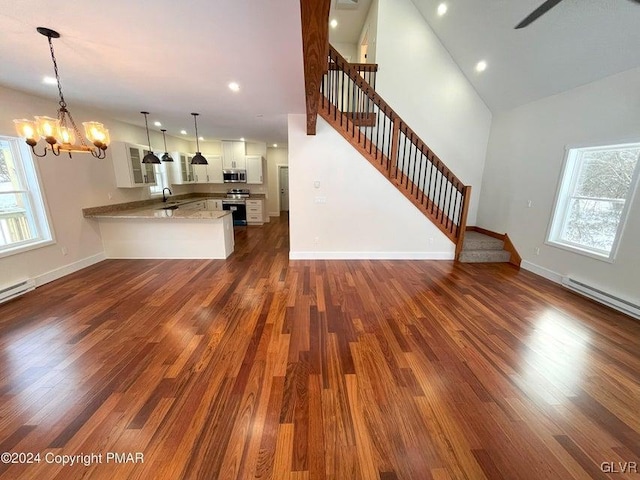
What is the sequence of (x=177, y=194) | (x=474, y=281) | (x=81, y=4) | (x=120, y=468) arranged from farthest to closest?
(x=177, y=194) → (x=474, y=281) → (x=81, y=4) → (x=120, y=468)

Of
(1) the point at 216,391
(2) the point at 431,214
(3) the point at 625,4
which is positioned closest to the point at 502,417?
(1) the point at 216,391

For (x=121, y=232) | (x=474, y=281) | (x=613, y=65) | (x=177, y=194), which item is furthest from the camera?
(x=177, y=194)

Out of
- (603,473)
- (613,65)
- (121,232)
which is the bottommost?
(603,473)

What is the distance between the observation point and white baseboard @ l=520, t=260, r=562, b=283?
3.88 m

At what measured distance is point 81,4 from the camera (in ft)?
5.22

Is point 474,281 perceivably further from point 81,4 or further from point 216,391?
point 81,4

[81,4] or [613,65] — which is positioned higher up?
[613,65]

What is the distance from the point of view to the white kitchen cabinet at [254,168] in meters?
7.98

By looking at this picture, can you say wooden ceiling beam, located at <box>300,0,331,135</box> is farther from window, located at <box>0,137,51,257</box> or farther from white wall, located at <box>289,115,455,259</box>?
window, located at <box>0,137,51,257</box>

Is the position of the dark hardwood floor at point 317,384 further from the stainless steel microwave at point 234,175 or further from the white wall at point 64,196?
the stainless steel microwave at point 234,175

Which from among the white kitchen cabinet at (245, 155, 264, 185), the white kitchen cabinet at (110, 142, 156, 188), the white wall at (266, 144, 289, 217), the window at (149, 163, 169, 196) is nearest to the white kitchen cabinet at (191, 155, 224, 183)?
the white kitchen cabinet at (245, 155, 264, 185)

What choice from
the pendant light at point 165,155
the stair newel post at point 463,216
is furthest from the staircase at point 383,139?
the pendant light at point 165,155

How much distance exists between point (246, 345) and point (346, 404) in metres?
1.07

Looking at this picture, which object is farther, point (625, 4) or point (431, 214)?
point (431, 214)
